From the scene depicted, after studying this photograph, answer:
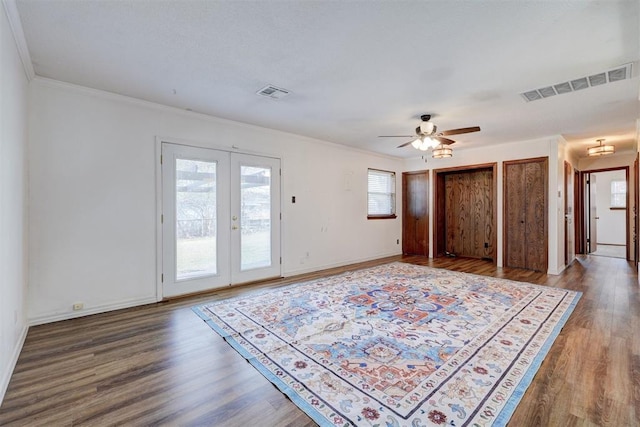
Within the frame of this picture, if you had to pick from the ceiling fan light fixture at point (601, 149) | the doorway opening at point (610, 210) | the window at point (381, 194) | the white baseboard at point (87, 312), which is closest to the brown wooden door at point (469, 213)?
the window at point (381, 194)

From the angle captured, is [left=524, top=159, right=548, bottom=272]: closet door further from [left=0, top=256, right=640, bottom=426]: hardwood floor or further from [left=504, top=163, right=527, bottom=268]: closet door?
[left=0, top=256, right=640, bottom=426]: hardwood floor

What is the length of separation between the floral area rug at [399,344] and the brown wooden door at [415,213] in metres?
2.94

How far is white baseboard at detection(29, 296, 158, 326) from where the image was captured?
3.09 metres

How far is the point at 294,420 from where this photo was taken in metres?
1.70

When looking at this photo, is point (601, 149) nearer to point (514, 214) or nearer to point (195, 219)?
point (514, 214)

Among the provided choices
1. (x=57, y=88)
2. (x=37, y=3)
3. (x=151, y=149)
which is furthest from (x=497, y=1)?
(x=57, y=88)

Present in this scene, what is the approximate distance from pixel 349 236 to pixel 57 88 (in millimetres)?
5096

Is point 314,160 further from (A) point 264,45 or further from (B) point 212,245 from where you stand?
(A) point 264,45

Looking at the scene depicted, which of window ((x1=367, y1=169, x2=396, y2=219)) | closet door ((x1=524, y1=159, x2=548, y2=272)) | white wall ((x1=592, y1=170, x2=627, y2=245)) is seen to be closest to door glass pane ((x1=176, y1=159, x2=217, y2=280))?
window ((x1=367, y1=169, x2=396, y2=219))

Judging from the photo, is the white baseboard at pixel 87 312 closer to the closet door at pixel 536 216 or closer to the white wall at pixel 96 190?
the white wall at pixel 96 190

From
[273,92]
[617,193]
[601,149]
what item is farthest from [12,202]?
[617,193]

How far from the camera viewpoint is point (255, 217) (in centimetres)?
479

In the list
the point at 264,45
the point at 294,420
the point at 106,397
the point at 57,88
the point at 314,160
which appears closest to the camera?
the point at 294,420

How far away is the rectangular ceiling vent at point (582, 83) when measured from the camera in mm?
2836
